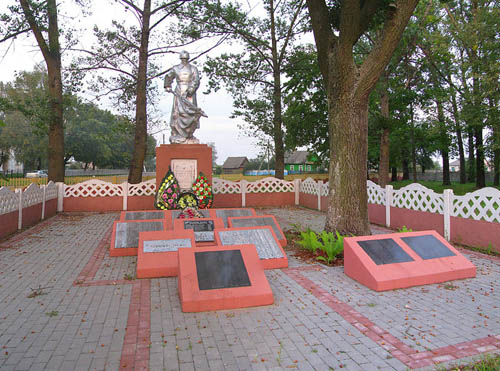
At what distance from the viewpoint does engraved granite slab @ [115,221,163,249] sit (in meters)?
6.77

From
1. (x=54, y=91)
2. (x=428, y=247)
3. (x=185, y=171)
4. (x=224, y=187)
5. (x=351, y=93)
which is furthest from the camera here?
(x=224, y=187)

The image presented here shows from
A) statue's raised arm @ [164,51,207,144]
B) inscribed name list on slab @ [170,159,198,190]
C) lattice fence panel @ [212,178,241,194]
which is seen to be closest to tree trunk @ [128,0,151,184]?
lattice fence panel @ [212,178,241,194]

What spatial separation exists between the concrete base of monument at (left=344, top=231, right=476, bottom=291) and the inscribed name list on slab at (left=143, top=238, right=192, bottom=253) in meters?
2.71

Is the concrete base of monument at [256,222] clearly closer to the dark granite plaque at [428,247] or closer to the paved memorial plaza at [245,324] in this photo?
the paved memorial plaza at [245,324]

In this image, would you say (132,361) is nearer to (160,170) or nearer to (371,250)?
(371,250)

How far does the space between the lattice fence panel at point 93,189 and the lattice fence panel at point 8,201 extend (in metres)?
4.26

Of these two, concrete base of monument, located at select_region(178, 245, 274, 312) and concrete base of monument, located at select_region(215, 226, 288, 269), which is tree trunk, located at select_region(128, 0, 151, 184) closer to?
concrete base of monument, located at select_region(215, 226, 288, 269)

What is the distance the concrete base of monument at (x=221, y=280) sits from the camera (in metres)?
4.07

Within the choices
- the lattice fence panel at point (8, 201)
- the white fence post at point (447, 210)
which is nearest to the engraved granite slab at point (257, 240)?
the white fence post at point (447, 210)

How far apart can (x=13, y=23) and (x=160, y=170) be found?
8.20 metres

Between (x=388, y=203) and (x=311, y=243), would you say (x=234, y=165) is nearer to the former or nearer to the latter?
(x=388, y=203)

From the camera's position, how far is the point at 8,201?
8.40 meters

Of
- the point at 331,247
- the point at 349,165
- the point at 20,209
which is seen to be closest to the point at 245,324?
the point at 331,247

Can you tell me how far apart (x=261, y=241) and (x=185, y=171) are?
5.49 meters
